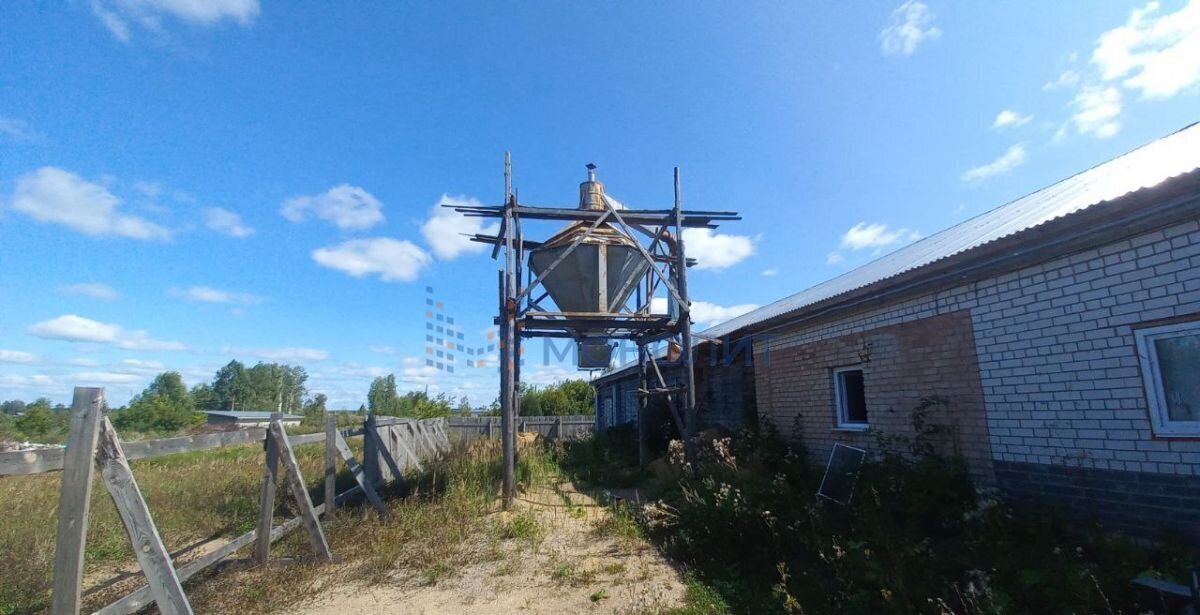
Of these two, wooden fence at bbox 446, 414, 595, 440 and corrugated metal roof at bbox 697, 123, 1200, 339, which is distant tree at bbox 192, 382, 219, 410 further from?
corrugated metal roof at bbox 697, 123, 1200, 339

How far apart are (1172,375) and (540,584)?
16.2 ft

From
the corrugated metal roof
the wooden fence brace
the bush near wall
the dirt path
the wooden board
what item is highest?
the corrugated metal roof

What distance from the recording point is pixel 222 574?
4516 mm

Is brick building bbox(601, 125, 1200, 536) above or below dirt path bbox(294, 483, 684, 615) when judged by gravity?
above

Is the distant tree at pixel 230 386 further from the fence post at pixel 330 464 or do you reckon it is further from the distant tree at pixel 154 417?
the fence post at pixel 330 464

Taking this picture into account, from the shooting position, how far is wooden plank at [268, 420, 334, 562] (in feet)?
15.8

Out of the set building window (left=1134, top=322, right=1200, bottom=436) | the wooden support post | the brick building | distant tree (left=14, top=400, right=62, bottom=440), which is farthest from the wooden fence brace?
distant tree (left=14, top=400, right=62, bottom=440)

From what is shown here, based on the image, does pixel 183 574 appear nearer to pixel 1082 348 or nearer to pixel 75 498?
pixel 75 498

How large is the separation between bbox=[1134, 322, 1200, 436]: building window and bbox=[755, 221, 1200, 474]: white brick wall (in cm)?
5

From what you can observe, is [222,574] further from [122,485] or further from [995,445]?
[995,445]

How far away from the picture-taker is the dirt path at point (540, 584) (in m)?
4.04

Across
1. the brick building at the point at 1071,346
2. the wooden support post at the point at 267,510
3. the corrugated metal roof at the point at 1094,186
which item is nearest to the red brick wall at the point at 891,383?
the brick building at the point at 1071,346

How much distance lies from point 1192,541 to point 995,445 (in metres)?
1.41

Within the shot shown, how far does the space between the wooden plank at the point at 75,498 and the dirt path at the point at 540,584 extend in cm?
158
